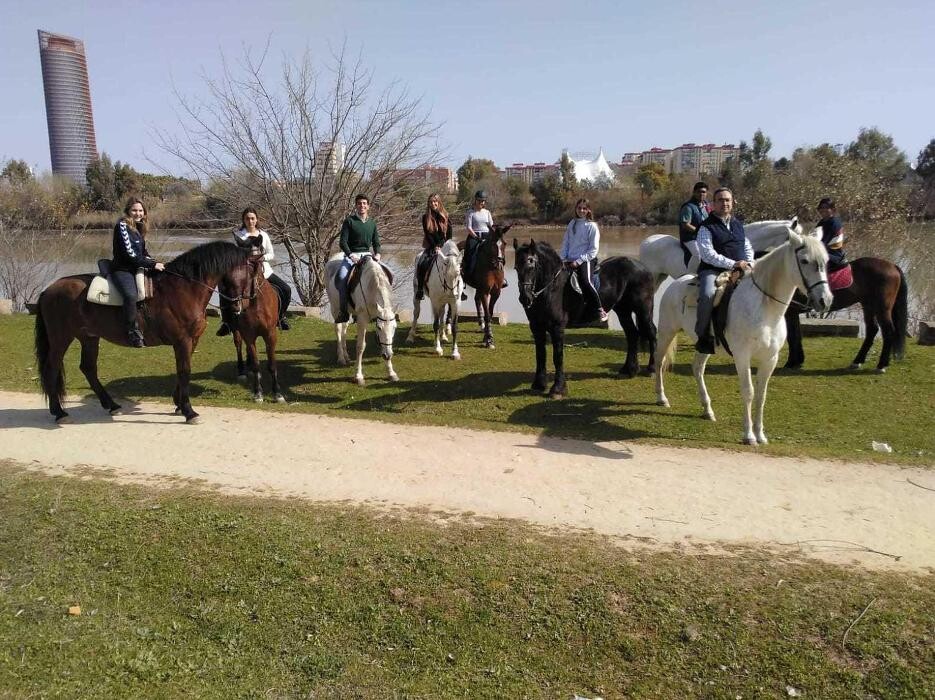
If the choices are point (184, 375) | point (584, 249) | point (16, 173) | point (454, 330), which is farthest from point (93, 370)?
point (16, 173)

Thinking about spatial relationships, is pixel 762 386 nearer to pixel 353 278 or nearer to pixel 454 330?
pixel 454 330

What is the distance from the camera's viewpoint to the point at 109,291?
7.56 m

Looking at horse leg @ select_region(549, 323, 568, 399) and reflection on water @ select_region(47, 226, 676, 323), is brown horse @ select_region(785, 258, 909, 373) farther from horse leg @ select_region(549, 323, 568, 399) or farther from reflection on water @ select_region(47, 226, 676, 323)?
reflection on water @ select_region(47, 226, 676, 323)

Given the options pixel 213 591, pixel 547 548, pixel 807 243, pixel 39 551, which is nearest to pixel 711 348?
pixel 807 243

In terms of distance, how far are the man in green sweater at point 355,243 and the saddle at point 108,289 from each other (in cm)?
280

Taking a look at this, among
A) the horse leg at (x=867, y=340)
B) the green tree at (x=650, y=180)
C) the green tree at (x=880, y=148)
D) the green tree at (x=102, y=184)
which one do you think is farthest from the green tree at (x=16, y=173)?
the green tree at (x=650, y=180)

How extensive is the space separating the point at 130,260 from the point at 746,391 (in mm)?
7569

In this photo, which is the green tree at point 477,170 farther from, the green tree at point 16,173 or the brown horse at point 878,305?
the brown horse at point 878,305

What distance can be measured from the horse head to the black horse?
306 centimetres

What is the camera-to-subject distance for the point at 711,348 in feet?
23.4

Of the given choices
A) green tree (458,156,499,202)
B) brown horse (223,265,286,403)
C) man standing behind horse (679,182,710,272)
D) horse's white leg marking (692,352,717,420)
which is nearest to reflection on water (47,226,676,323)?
man standing behind horse (679,182,710,272)

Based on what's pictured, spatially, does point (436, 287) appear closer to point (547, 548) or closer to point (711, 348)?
point (711, 348)

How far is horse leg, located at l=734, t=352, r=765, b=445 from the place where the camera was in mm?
6586

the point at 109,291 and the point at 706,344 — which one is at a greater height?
the point at 109,291
